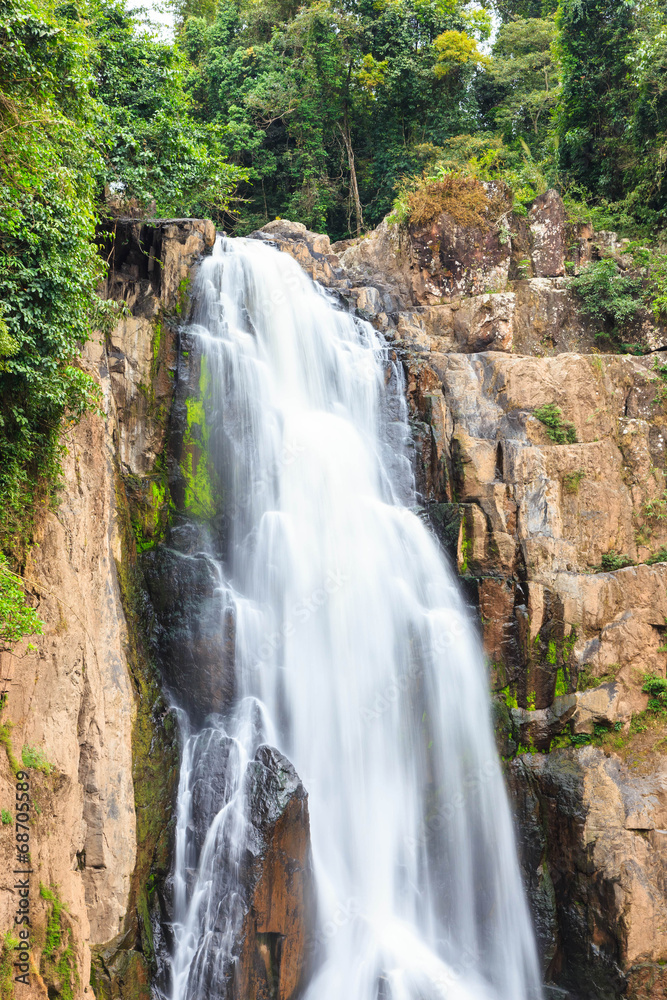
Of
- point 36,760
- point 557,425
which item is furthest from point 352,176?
point 36,760

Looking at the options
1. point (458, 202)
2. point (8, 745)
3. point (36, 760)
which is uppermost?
point (458, 202)

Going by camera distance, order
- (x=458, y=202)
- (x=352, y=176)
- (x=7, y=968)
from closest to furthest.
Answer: (x=7, y=968), (x=458, y=202), (x=352, y=176)

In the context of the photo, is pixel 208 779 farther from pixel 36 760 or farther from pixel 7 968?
pixel 7 968

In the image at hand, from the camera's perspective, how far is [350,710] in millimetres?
9773

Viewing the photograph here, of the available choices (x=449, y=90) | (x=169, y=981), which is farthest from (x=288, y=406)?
(x=449, y=90)

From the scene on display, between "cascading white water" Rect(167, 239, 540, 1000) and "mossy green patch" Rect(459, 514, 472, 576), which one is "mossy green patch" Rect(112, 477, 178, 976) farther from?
"mossy green patch" Rect(459, 514, 472, 576)

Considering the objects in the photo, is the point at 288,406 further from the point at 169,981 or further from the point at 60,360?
the point at 169,981

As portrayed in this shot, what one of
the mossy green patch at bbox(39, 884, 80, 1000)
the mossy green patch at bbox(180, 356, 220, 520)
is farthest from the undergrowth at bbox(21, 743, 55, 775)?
the mossy green patch at bbox(180, 356, 220, 520)

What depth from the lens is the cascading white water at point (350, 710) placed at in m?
8.37

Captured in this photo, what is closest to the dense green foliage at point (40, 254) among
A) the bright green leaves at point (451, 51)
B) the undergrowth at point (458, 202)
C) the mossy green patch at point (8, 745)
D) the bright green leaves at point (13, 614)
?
the bright green leaves at point (13, 614)

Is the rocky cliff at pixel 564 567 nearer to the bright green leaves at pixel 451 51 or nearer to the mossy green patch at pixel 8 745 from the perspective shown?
the mossy green patch at pixel 8 745

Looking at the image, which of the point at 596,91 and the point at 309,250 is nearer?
the point at 309,250

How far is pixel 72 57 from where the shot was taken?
792 centimetres

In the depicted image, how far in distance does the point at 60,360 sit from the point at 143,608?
11.4ft
